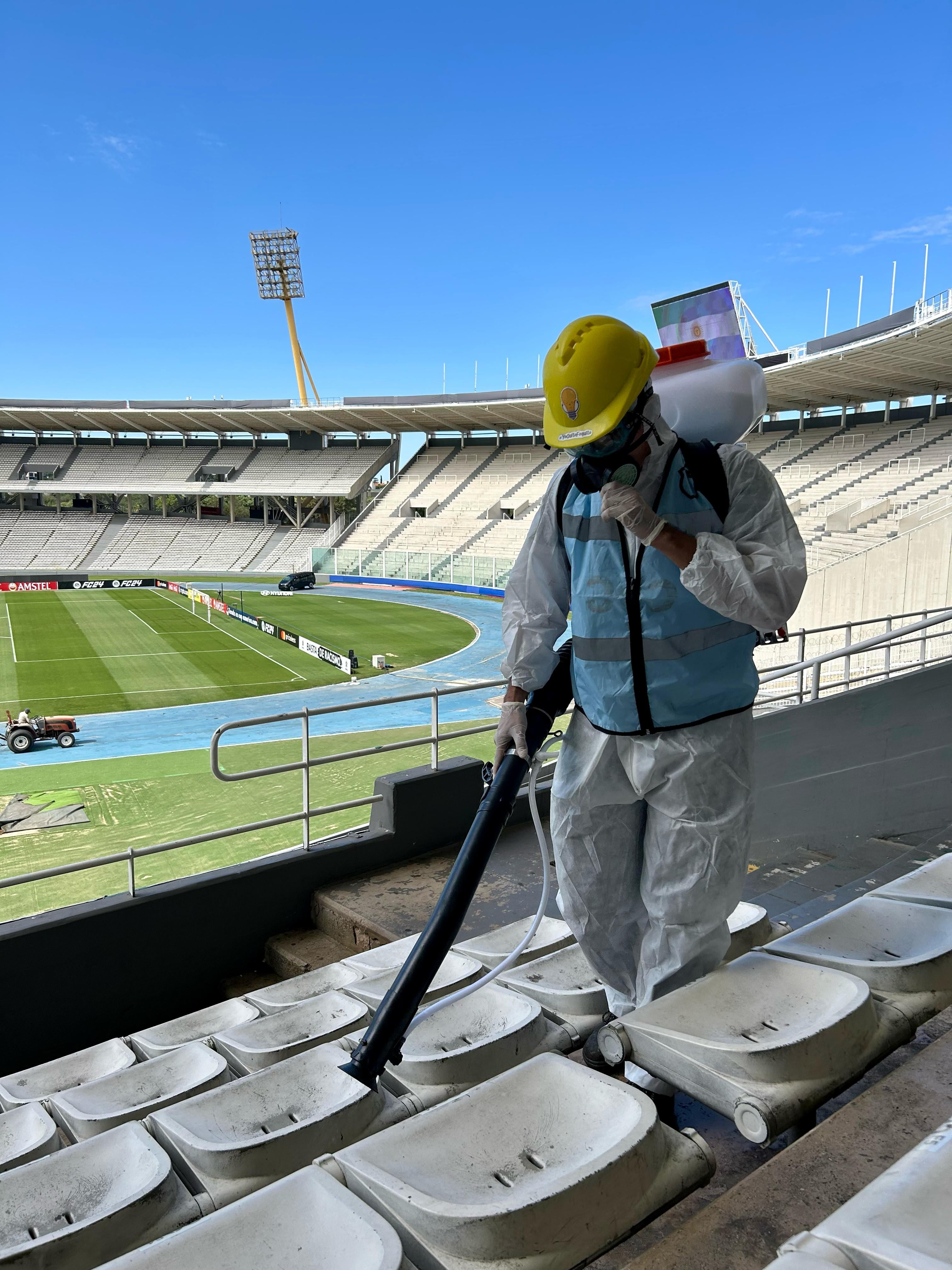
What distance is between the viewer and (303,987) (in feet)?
10.2

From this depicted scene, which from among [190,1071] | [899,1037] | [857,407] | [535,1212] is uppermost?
[857,407]

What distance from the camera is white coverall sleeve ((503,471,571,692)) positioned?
2283 mm

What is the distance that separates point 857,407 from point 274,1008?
44.2m

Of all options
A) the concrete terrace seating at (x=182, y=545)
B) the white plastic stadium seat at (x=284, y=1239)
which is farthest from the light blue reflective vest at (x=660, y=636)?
the concrete terrace seating at (x=182, y=545)

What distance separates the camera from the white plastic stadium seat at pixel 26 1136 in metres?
1.95

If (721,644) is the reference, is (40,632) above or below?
below

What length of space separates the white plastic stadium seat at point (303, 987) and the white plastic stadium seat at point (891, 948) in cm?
157

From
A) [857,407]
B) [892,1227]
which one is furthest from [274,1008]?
[857,407]

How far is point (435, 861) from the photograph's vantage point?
16.5 ft

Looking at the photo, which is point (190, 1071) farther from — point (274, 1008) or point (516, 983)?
point (516, 983)

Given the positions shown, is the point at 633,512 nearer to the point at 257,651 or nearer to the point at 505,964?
the point at 505,964

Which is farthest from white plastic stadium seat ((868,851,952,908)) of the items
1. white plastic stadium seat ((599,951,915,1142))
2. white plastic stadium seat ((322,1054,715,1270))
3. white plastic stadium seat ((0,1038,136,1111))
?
white plastic stadium seat ((0,1038,136,1111))

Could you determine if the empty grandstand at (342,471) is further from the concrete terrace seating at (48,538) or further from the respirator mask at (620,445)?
the respirator mask at (620,445)

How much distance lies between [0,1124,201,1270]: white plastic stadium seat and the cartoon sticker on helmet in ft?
5.43
